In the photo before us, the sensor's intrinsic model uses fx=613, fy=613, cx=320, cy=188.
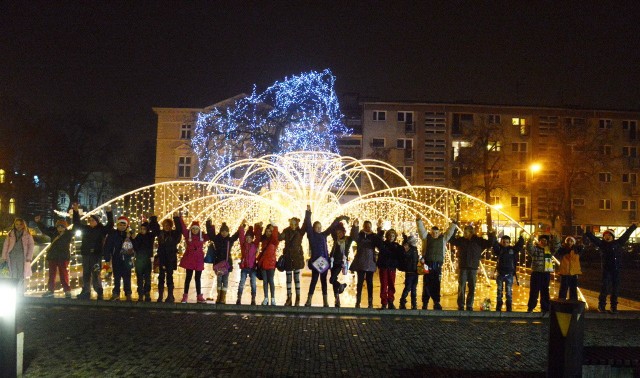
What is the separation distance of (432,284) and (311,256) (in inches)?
115

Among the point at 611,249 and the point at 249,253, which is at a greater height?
the point at 611,249

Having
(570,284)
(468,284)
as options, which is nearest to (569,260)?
(570,284)

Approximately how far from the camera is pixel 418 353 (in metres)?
9.24

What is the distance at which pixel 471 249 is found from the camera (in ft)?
46.1

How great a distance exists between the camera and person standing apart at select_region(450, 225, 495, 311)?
14.0 m

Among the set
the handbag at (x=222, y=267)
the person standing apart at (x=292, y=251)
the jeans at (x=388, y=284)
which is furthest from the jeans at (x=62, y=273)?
the jeans at (x=388, y=284)

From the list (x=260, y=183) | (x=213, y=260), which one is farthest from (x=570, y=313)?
(x=260, y=183)

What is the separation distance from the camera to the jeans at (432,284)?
46.2ft

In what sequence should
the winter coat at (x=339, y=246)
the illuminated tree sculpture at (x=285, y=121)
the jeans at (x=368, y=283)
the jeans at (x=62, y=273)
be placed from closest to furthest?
the jeans at (x=368, y=283) < the winter coat at (x=339, y=246) < the jeans at (x=62, y=273) < the illuminated tree sculpture at (x=285, y=121)

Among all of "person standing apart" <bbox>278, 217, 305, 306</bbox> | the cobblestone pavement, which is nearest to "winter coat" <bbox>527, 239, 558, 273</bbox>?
the cobblestone pavement

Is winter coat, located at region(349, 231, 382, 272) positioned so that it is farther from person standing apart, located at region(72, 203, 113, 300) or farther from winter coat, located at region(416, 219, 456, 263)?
person standing apart, located at region(72, 203, 113, 300)

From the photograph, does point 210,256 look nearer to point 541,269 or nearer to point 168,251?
point 168,251

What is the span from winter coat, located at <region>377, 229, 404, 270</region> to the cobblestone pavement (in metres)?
1.15

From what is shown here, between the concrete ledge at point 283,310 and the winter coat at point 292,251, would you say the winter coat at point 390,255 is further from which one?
the winter coat at point 292,251
